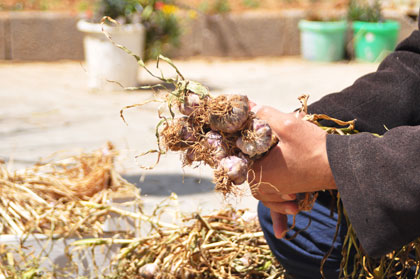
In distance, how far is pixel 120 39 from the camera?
583 centimetres

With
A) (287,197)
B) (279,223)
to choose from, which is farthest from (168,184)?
(287,197)

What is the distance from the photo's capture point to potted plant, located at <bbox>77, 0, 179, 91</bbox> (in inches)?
230

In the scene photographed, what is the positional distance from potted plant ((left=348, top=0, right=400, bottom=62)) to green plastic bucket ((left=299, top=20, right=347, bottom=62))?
198 mm

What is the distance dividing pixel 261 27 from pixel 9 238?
5.94 meters

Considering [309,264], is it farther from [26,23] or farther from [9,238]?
[26,23]

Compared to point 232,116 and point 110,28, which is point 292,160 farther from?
point 110,28

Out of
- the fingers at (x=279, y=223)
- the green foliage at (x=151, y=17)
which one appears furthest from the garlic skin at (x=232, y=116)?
the green foliage at (x=151, y=17)

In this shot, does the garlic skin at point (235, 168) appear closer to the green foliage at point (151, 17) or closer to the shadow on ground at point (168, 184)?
the shadow on ground at point (168, 184)

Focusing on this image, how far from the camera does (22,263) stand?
1972 millimetres

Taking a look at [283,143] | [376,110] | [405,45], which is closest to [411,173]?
[283,143]

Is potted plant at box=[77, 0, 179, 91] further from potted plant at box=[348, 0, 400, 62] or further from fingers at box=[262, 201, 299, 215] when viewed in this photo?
fingers at box=[262, 201, 299, 215]

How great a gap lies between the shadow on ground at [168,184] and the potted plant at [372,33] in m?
4.34

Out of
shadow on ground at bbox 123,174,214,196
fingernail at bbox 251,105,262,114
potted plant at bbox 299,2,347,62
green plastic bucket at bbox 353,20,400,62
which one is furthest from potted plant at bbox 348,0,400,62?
fingernail at bbox 251,105,262,114

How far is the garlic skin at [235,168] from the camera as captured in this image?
1.26 meters
